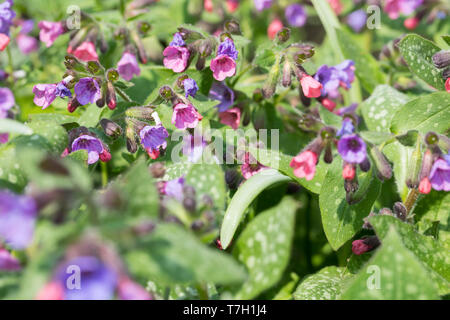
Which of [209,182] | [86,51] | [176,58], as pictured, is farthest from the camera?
[86,51]

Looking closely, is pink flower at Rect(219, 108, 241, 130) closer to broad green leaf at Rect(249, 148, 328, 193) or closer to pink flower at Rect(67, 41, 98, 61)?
broad green leaf at Rect(249, 148, 328, 193)

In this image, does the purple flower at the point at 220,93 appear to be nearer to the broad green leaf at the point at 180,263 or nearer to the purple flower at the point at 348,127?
the purple flower at the point at 348,127

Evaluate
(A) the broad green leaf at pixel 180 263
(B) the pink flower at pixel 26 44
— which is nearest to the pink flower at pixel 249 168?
(A) the broad green leaf at pixel 180 263

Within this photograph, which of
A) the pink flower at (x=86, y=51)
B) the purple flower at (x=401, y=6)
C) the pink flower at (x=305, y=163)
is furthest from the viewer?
the purple flower at (x=401, y=6)

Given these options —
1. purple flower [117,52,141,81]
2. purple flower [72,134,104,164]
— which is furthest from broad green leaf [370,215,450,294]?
purple flower [117,52,141,81]

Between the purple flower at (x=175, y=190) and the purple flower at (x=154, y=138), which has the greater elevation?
the purple flower at (x=154, y=138)

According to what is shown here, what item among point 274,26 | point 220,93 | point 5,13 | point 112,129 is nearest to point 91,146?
point 112,129

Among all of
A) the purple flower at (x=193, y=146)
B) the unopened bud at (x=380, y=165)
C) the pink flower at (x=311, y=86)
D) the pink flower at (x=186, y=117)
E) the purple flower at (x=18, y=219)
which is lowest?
the purple flower at (x=18, y=219)

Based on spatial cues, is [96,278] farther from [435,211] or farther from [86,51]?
[86,51]
